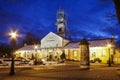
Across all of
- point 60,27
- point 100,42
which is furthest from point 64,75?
point 60,27

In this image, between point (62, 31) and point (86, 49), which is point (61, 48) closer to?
point (62, 31)

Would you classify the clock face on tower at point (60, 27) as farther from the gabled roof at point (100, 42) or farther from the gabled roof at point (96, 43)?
the gabled roof at point (100, 42)

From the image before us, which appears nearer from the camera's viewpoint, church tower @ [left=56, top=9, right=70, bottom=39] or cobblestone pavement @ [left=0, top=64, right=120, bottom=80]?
cobblestone pavement @ [left=0, top=64, right=120, bottom=80]

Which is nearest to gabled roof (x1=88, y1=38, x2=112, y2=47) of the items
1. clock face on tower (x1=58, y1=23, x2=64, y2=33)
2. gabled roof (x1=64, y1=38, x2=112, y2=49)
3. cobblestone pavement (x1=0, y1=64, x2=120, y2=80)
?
gabled roof (x1=64, y1=38, x2=112, y2=49)

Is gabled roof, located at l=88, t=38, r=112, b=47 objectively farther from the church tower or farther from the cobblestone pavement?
the cobblestone pavement

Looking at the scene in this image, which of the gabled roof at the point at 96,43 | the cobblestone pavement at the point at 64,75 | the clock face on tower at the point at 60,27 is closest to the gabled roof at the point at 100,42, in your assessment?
the gabled roof at the point at 96,43

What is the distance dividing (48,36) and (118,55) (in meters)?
25.0

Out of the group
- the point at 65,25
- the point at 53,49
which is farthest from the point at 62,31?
the point at 53,49

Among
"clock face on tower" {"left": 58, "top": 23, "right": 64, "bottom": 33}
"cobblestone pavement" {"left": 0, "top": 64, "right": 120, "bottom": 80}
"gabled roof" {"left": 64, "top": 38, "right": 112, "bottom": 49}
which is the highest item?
"clock face on tower" {"left": 58, "top": 23, "right": 64, "bottom": 33}

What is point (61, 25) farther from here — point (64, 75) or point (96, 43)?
point (64, 75)

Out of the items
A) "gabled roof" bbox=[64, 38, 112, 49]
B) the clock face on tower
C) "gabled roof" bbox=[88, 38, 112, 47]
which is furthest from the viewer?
the clock face on tower

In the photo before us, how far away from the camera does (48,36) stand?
8112 centimetres

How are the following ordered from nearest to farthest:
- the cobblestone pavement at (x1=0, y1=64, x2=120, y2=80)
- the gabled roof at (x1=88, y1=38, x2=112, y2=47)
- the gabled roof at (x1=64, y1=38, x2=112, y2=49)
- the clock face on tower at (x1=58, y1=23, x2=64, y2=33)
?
the cobblestone pavement at (x1=0, y1=64, x2=120, y2=80)
the gabled roof at (x1=88, y1=38, x2=112, y2=47)
the gabled roof at (x1=64, y1=38, x2=112, y2=49)
the clock face on tower at (x1=58, y1=23, x2=64, y2=33)

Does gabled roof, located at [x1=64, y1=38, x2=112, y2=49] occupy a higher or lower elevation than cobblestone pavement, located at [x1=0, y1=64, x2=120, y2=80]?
higher
